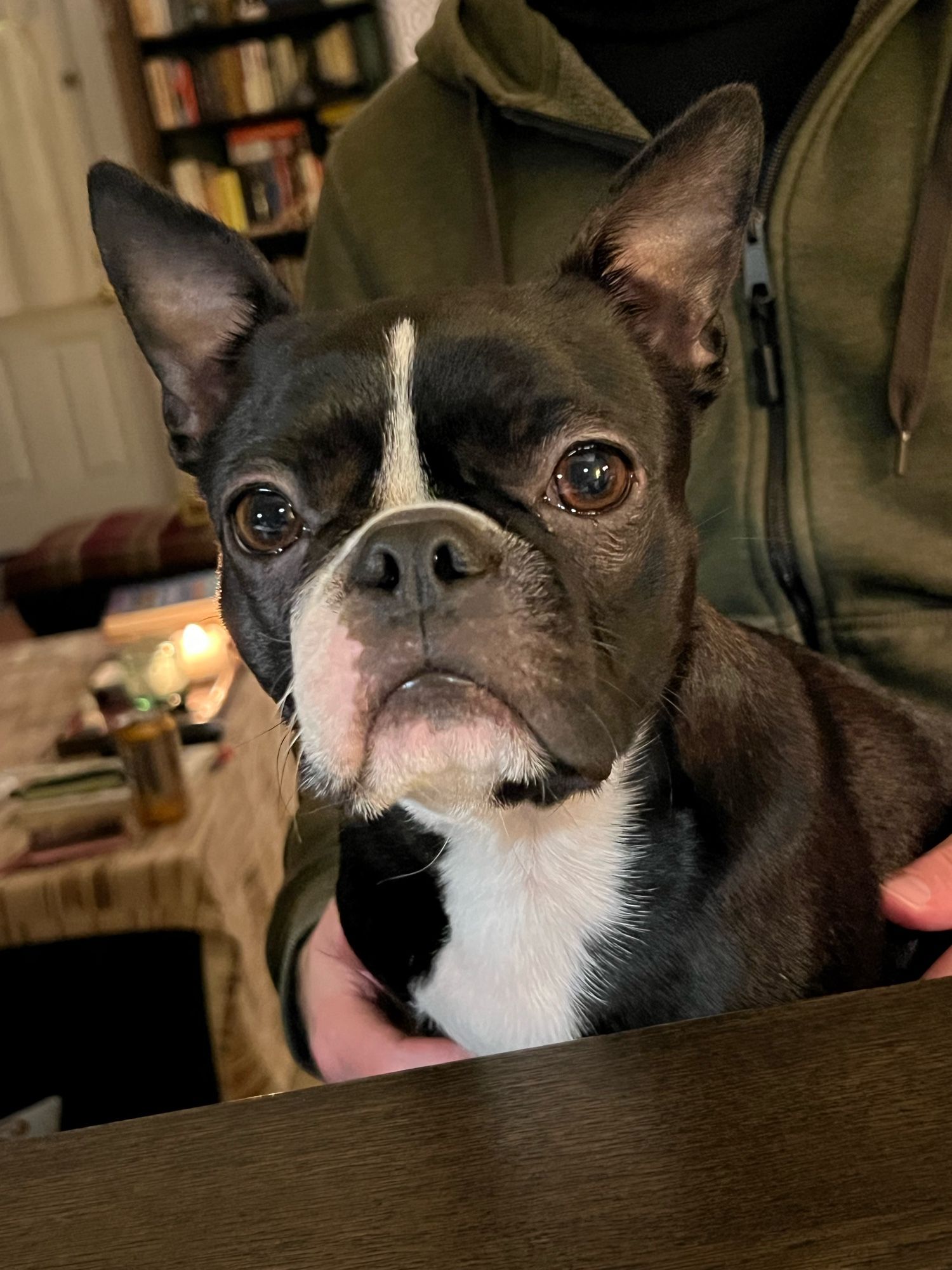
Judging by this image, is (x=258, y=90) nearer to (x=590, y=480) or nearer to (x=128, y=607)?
(x=128, y=607)

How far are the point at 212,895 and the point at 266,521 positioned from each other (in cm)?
142

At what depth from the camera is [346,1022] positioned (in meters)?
1.09

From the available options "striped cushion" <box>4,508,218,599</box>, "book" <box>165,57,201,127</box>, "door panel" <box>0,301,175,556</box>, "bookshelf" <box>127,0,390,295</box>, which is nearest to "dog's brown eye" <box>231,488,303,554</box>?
"striped cushion" <box>4,508,218,599</box>

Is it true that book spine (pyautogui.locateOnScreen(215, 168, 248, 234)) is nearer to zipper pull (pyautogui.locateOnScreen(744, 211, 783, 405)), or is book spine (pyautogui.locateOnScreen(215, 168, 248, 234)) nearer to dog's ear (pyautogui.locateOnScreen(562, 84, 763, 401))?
zipper pull (pyautogui.locateOnScreen(744, 211, 783, 405))

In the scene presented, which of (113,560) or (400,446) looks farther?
Answer: (113,560)

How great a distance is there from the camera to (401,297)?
3.07 feet

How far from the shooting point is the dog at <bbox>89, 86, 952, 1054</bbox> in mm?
746

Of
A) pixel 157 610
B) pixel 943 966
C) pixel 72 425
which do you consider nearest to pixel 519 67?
pixel 943 966

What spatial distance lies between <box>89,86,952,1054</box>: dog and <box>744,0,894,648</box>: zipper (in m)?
0.24

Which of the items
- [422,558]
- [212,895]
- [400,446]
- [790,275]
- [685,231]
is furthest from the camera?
[212,895]

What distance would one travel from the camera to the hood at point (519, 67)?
125cm

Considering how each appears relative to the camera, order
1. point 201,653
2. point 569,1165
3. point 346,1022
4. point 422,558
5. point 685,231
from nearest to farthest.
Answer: point 569,1165, point 422,558, point 685,231, point 346,1022, point 201,653

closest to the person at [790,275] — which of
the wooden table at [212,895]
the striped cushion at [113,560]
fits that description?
the wooden table at [212,895]

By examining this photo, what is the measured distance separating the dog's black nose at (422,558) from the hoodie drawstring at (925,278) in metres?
0.69
